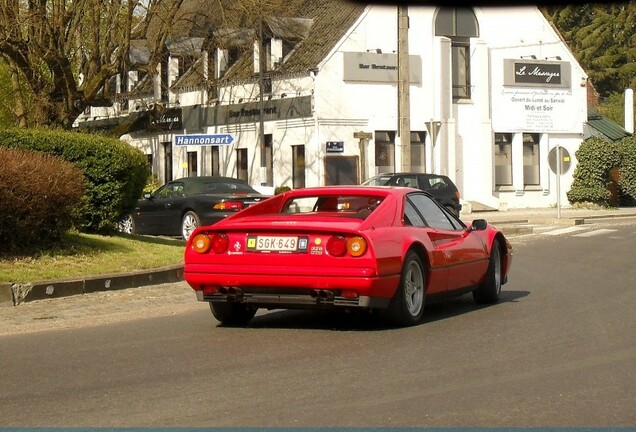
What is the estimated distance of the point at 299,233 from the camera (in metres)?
11.3

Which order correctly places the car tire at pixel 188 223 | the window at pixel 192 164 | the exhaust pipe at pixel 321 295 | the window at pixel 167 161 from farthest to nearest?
1. the window at pixel 167 161
2. the window at pixel 192 164
3. the car tire at pixel 188 223
4. the exhaust pipe at pixel 321 295

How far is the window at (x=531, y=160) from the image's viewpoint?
47.5m

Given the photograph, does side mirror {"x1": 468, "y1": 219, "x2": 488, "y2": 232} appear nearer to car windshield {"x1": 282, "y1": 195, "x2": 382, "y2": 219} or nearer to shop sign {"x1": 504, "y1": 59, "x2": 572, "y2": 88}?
car windshield {"x1": 282, "y1": 195, "x2": 382, "y2": 219}

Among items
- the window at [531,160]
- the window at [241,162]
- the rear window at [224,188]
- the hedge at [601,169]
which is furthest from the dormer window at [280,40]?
the rear window at [224,188]

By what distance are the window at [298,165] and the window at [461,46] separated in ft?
21.1

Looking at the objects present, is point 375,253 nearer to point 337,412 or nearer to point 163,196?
point 337,412

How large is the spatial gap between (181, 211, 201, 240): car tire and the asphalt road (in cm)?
1138

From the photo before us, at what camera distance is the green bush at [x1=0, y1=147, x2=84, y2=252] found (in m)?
15.1

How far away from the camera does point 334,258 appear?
11125 millimetres

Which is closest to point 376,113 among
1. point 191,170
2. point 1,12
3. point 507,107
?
point 507,107

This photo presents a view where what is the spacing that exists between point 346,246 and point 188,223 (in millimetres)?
15435

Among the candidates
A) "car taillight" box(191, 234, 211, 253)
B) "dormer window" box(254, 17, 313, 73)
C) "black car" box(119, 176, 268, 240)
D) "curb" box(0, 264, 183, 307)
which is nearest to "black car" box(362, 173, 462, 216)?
"black car" box(119, 176, 268, 240)

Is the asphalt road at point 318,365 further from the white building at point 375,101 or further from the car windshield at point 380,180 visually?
the white building at point 375,101

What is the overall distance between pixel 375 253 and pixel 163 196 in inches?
673
